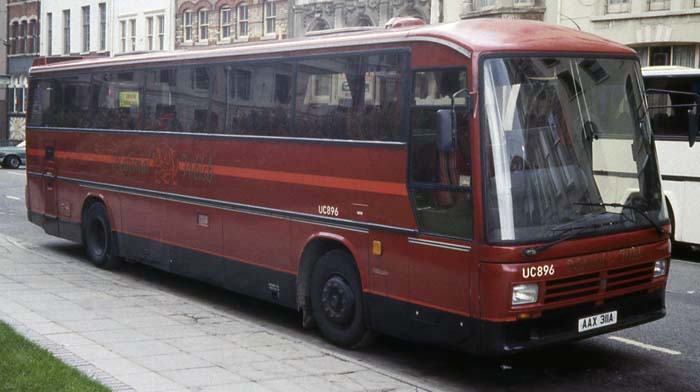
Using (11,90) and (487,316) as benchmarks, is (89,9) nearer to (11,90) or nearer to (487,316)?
(11,90)

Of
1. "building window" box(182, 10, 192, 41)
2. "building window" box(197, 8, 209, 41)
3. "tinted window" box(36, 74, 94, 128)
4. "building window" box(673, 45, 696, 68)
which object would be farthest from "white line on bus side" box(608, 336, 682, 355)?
"building window" box(182, 10, 192, 41)

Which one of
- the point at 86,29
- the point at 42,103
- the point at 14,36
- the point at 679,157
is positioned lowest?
the point at 679,157

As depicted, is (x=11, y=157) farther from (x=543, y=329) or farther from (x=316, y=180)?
(x=543, y=329)

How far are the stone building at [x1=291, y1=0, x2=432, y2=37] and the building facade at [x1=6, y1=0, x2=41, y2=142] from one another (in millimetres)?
30153

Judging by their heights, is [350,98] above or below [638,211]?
above

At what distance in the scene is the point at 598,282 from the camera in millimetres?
8711

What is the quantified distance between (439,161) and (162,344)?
10.6 ft

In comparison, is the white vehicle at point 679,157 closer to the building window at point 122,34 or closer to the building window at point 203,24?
the building window at point 203,24

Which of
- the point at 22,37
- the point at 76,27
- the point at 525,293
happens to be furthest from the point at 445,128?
the point at 22,37

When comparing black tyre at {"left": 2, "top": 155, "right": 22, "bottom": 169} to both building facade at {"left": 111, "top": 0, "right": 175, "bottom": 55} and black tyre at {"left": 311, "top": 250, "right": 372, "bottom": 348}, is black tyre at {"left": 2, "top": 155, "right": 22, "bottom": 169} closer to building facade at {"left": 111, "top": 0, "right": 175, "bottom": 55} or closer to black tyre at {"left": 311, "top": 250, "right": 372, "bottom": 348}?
building facade at {"left": 111, "top": 0, "right": 175, "bottom": 55}

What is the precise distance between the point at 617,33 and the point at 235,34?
2351 cm

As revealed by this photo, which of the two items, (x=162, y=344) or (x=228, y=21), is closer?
(x=162, y=344)

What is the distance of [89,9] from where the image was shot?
6303cm

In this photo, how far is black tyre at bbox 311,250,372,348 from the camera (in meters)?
9.95
